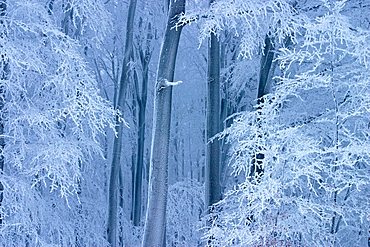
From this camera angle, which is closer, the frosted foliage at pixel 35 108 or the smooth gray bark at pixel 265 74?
the frosted foliage at pixel 35 108

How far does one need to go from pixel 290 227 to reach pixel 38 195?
4.16 metres

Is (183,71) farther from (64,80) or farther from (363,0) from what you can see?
(64,80)

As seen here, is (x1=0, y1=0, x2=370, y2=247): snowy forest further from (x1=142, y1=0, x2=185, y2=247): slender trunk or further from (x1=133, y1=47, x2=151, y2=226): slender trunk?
(x1=133, y1=47, x2=151, y2=226): slender trunk

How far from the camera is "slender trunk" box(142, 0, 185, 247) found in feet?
29.2

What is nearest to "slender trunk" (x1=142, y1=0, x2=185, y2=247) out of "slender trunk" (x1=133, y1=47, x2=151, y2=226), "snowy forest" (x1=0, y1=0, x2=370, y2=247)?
"snowy forest" (x1=0, y1=0, x2=370, y2=247)

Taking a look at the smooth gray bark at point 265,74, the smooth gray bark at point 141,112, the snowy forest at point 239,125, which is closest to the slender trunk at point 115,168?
the smooth gray bark at point 141,112

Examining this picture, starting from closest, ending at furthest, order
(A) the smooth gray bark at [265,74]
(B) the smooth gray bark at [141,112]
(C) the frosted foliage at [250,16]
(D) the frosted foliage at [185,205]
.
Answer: (C) the frosted foliage at [250,16] → (A) the smooth gray bark at [265,74] → (D) the frosted foliage at [185,205] → (B) the smooth gray bark at [141,112]

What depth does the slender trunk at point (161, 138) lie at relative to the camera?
8891mm

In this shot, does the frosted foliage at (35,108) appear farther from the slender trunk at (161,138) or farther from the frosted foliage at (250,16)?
the frosted foliage at (250,16)

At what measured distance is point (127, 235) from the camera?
17.0 metres

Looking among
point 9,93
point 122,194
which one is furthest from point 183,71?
point 9,93

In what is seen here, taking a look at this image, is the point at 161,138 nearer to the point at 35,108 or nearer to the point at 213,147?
the point at 35,108

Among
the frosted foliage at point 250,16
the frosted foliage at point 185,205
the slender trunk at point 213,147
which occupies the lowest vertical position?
the frosted foliage at point 185,205

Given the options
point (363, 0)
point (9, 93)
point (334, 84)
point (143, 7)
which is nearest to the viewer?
point (334, 84)
